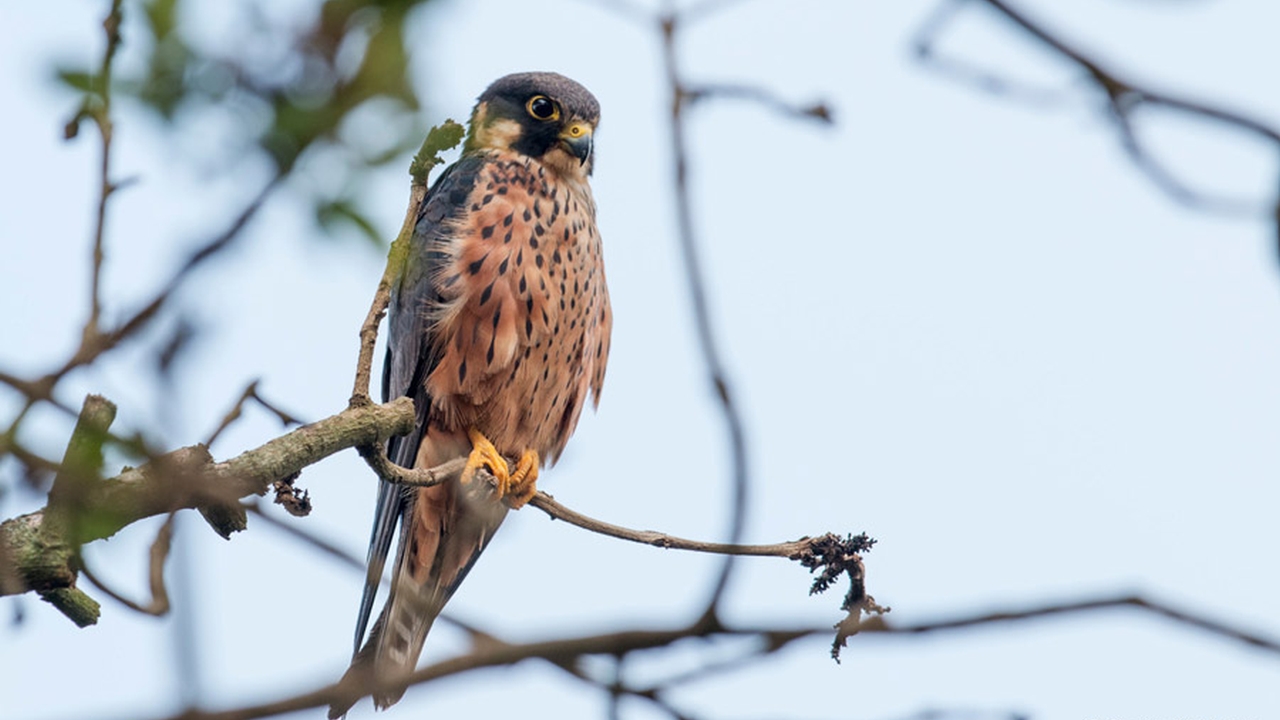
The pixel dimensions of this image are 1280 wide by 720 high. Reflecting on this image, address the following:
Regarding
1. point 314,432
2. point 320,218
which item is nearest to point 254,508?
point 320,218

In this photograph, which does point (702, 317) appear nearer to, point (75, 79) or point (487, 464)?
point (75, 79)

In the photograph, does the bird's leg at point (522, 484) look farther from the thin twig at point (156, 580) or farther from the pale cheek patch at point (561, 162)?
the thin twig at point (156, 580)

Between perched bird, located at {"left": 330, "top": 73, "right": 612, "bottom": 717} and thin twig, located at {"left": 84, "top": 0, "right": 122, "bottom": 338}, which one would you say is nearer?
thin twig, located at {"left": 84, "top": 0, "right": 122, "bottom": 338}

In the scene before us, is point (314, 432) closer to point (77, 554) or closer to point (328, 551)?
point (77, 554)

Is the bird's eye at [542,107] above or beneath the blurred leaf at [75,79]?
above

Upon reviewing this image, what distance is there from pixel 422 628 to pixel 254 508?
3.84m

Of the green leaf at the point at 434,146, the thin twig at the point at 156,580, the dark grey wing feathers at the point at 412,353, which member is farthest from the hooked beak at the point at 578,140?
the thin twig at the point at 156,580

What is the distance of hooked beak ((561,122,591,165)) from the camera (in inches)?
225

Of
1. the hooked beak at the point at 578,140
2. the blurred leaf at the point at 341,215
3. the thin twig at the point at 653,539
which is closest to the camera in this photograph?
the blurred leaf at the point at 341,215

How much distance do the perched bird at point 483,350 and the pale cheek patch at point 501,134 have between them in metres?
0.11

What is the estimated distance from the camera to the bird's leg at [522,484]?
5184 millimetres

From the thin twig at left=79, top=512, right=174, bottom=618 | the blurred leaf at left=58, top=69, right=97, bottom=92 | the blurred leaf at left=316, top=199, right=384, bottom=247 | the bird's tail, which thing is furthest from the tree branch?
the bird's tail

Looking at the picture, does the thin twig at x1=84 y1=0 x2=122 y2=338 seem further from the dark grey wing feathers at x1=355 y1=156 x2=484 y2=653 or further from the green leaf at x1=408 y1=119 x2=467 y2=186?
the dark grey wing feathers at x1=355 y1=156 x2=484 y2=653

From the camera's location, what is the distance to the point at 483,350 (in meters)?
5.25
